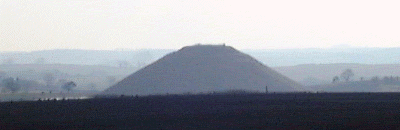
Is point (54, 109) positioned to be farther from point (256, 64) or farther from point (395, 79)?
point (395, 79)

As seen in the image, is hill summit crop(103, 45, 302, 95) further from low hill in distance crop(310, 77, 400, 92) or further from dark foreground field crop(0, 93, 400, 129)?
dark foreground field crop(0, 93, 400, 129)

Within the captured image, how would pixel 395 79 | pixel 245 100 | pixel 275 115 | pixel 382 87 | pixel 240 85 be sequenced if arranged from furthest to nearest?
pixel 395 79
pixel 382 87
pixel 240 85
pixel 245 100
pixel 275 115

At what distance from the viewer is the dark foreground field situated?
222ft

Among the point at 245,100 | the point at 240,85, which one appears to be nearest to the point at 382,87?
the point at 240,85

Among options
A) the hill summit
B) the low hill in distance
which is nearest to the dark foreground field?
the hill summit

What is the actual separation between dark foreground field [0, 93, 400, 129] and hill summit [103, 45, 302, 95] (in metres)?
30.2

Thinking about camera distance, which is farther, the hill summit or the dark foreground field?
the hill summit

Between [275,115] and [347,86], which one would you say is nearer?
[275,115]

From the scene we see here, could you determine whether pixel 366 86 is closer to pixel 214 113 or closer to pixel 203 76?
pixel 203 76

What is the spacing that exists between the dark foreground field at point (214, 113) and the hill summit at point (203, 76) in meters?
30.2

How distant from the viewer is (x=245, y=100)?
9756cm

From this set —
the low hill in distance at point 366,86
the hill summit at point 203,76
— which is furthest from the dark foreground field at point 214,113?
the low hill in distance at point 366,86

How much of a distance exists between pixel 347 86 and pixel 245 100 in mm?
76332

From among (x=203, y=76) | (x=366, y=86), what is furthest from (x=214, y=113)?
(x=366, y=86)
